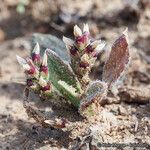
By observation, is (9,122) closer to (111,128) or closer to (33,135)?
(33,135)

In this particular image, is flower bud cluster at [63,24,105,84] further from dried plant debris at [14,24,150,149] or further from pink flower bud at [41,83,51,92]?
pink flower bud at [41,83,51,92]

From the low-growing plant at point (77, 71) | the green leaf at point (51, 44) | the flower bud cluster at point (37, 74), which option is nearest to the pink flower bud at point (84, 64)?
the low-growing plant at point (77, 71)

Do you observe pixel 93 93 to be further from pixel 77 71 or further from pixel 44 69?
pixel 44 69

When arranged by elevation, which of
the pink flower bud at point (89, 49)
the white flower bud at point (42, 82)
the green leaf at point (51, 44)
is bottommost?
the white flower bud at point (42, 82)

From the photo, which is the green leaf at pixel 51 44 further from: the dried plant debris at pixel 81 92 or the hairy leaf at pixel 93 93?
the hairy leaf at pixel 93 93

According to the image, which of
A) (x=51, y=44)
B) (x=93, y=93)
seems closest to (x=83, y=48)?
(x=93, y=93)

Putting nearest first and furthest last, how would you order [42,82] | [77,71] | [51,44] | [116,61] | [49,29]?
1. [42,82]
2. [77,71]
3. [116,61]
4. [51,44]
5. [49,29]

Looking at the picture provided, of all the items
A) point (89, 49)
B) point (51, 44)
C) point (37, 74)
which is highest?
point (51, 44)
